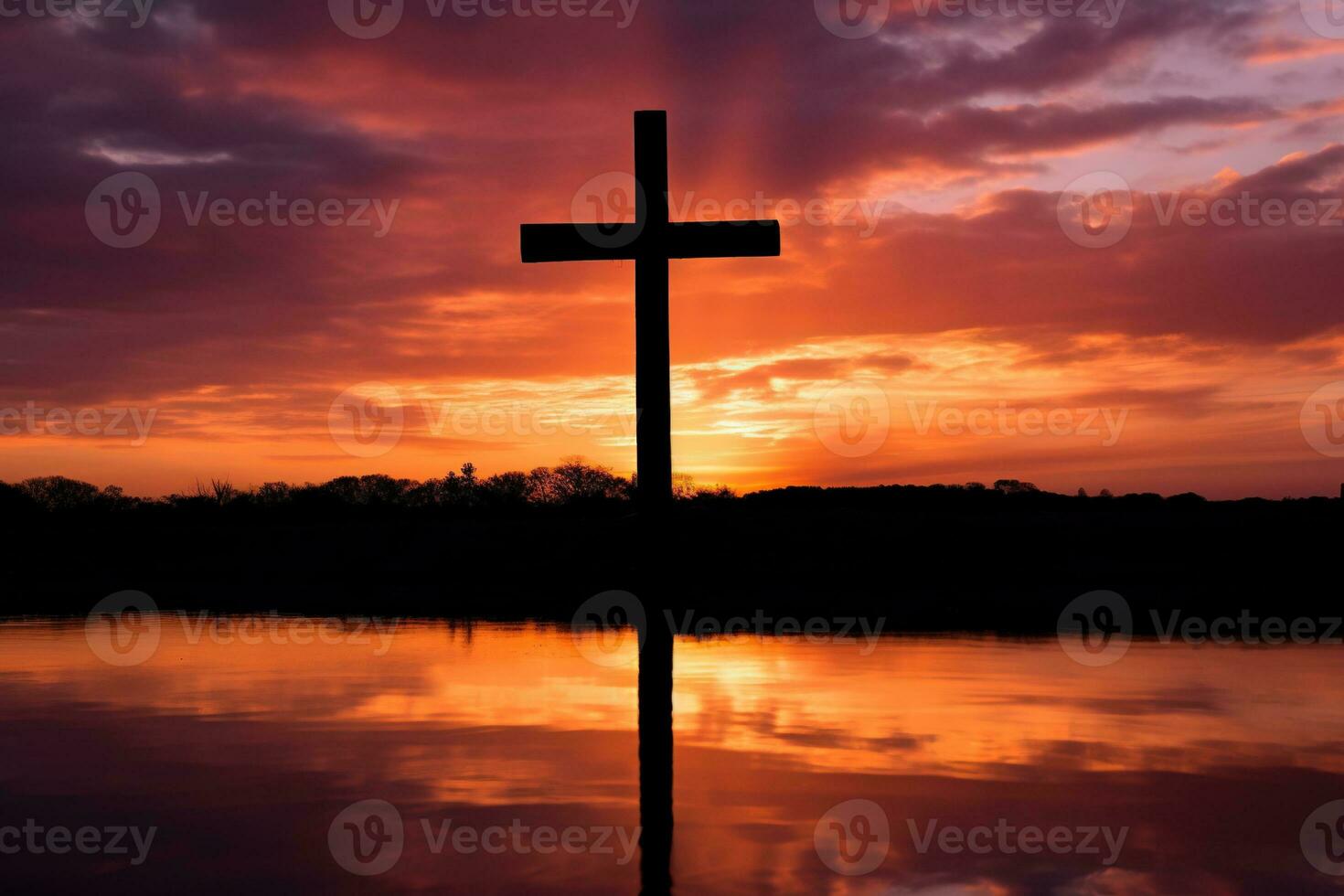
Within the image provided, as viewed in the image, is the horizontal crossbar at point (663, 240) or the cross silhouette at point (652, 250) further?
the horizontal crossbar at point (663, 240)

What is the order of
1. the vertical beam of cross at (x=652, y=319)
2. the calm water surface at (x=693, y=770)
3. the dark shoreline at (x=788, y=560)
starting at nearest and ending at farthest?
the calm water surface at (x=693, y=770) → the vertical beam of cross at (x=652, y=319) → the dark shoreline at (x=788, y=560)

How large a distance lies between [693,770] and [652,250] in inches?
210

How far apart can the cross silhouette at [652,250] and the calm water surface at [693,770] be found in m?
1.99

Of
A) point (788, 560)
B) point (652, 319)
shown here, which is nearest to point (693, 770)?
point (652, 319)

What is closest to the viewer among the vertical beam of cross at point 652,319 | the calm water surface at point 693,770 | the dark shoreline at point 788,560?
the calm water surface at point 693,770

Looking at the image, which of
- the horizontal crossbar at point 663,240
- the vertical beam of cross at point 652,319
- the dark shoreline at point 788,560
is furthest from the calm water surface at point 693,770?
the dark shoreline at point 788,560

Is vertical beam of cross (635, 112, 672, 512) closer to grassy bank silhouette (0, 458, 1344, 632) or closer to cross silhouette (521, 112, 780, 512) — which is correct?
cross silhouette (521, 112, 780, 512)

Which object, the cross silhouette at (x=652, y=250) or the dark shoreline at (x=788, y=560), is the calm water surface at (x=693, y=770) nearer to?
the cross silhouette at (x=652, y=250)

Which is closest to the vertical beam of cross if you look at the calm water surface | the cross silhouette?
the cross silhouette

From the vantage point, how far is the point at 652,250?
10891 millimetres

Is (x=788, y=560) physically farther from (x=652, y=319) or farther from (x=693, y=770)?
(x=693, y=770)

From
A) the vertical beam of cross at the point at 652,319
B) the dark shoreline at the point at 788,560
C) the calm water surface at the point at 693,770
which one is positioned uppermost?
the vertical beam of cross at the point at 652,319

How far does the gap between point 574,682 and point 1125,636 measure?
6.77 metres

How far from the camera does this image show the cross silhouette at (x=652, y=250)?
1047cm
